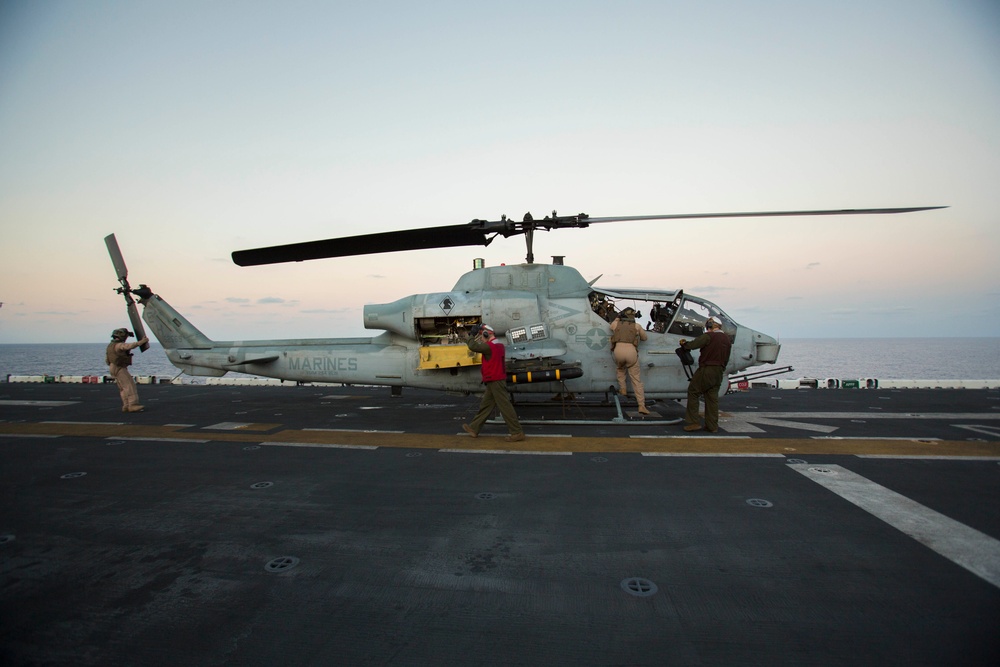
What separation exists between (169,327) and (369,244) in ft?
22.2

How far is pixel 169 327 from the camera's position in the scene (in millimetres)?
11508

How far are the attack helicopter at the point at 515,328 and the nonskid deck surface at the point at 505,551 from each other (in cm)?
213

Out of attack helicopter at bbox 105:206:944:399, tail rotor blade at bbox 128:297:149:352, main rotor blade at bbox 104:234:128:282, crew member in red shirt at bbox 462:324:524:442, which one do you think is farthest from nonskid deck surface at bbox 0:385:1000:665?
main rotor blade at bbox 104:234:128:282

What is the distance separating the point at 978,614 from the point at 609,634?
2107 mm

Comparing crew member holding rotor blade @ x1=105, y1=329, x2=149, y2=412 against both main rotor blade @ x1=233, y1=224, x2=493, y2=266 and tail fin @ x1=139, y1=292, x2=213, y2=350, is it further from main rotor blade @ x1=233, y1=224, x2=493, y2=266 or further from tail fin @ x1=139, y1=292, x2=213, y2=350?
main rotor blade @ x1=233, y1=224, x2=493, y2=266

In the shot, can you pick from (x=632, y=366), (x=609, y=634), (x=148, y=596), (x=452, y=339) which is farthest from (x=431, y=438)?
(x=609, y=634)

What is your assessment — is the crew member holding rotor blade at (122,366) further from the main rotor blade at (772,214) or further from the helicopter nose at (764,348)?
the helicopter nose at (764,348)

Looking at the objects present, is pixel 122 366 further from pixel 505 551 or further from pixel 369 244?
pixel 505 551

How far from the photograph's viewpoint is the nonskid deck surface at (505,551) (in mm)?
2412

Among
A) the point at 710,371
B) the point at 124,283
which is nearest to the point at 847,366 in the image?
the point at 710,371

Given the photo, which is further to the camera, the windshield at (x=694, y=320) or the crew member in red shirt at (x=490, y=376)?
the windshield at (x=694, y=320)

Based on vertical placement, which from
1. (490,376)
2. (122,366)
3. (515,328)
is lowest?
(490,376)

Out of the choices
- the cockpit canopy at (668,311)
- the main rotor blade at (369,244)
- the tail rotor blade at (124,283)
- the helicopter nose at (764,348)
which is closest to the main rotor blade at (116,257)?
the tail rotor blade at (124,283)

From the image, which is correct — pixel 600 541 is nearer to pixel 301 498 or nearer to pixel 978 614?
pixel 978 614
